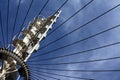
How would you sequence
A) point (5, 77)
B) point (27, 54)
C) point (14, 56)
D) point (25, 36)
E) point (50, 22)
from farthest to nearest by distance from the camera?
point (50, 22)
point (25, 36)
point (27, 54)
point (5, 77)
point (14, 56)

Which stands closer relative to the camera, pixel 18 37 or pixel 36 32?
pixel 18 37

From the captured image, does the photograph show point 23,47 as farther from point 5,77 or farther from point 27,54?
point 5,77

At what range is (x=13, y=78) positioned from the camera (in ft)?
109

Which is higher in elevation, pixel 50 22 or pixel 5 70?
pixel 50 22

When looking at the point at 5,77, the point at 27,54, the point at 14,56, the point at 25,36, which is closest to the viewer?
the point at 14,56

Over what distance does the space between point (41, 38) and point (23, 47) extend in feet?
11.0

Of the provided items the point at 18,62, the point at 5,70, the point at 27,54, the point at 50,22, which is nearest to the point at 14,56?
the point at 18,62

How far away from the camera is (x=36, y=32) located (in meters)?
40.2

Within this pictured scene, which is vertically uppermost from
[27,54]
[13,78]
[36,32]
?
[36,32]

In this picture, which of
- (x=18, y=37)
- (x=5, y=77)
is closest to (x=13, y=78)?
(x=5, y=77)

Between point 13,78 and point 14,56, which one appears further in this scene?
point 13,78

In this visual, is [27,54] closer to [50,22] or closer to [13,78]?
[13,78]

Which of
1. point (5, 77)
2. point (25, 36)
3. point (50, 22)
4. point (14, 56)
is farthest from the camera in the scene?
point (50, 22)

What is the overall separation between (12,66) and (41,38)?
7.40 m
